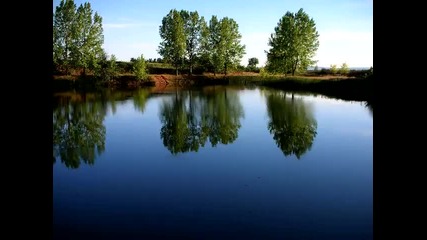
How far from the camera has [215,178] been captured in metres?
12.6

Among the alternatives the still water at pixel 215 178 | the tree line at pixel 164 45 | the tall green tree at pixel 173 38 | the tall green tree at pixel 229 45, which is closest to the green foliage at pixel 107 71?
the tree line at pixel 164 45

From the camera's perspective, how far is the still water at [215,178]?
28.4 ft

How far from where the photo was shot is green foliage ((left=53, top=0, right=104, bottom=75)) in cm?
5872

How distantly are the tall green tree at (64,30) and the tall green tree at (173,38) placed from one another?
18.3 metres

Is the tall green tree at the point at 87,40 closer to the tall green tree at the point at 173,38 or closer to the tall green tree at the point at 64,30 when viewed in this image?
the tall green tree at the point at 64,30

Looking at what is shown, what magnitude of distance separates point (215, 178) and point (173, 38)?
207 feet

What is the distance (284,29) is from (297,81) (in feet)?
44.1
